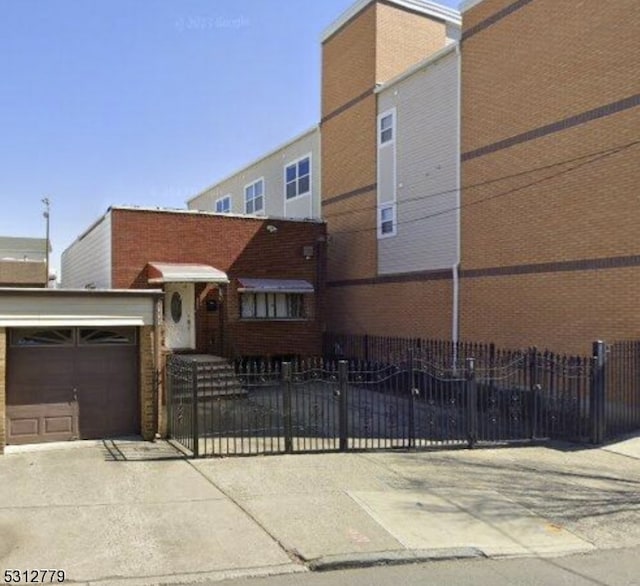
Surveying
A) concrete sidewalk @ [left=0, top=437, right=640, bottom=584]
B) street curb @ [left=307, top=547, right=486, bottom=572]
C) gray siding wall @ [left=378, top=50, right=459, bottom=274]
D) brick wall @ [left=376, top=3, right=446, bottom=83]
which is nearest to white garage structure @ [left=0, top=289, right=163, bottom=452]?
concrete sidewalk @ [left=0, top=437, right=640, bottom=584]

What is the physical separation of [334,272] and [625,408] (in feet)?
45.5

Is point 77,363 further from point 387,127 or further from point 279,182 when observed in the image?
point 279,182

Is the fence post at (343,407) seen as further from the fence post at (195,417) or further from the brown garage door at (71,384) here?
the brown garage door at (71,384)

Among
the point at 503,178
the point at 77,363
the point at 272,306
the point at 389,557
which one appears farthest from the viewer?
the point at 272,306

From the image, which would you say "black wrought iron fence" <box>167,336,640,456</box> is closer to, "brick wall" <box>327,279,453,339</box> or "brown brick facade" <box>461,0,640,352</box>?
"brown brick facade" <box>461,0,640,352</box>

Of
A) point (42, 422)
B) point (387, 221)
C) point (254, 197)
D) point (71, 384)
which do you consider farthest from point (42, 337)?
point (254, 197)

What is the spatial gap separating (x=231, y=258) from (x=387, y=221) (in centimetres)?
540

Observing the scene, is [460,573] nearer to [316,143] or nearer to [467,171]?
[467,171]

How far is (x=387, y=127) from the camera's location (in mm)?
22094

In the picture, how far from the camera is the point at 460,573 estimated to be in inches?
224

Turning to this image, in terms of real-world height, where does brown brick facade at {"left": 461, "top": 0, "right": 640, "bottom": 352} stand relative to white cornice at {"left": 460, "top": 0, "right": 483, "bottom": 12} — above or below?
below

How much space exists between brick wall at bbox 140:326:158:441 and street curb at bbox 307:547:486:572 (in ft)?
20.7

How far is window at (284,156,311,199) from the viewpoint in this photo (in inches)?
1078

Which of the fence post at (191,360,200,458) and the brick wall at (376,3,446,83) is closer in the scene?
the fence post at (191,360,200,458)
